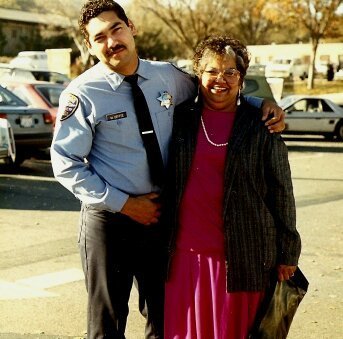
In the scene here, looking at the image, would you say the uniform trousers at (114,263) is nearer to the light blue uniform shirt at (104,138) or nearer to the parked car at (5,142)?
the light blue uniform shirt at (104,138)

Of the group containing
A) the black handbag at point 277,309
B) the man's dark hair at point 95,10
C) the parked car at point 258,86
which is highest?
the man's dark hair at point 95,10

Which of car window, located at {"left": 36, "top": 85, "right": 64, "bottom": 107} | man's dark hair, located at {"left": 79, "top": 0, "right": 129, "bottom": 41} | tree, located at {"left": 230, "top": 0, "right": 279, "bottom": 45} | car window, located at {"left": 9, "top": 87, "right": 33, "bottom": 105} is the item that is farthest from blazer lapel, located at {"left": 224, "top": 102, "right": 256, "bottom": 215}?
tree, located at {"left": 230, "top": 0, "right": 279, "bottom": 45}

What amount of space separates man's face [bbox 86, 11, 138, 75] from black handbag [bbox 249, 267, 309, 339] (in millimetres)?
1242

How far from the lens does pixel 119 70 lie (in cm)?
337

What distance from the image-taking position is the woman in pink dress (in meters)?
3.18

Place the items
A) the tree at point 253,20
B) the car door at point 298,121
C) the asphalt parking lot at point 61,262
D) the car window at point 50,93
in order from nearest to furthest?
the asphalt parking lot at point 61,262
the car window at point 50,93
the car door at point 298,121
the tree at point 253,20

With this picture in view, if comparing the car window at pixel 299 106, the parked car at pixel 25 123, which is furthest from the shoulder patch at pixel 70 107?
the car window at pixel 299 106

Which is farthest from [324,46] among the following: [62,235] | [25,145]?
[62,235]

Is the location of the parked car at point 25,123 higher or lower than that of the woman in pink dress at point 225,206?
lower

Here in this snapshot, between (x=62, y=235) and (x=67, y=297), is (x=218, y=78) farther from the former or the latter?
(x=62, y=235)

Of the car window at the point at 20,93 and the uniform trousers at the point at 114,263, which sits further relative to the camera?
the car window at the point at 20,93

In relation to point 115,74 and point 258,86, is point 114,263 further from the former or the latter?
point 258,86

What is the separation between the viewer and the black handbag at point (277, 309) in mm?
3256

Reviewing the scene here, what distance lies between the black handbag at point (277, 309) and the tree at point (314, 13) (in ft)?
122
